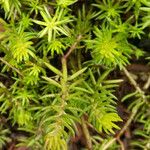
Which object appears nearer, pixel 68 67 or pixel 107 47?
pixel 107 47

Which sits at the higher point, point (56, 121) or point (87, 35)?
point (87, 35)

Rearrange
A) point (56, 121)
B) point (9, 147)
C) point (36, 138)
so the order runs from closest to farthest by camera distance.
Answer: point (56, 121)
point (36, 138)
point (9, 147)

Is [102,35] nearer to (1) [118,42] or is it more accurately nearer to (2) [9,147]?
(1) [118,42]

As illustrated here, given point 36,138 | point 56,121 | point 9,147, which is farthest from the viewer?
point 9,147

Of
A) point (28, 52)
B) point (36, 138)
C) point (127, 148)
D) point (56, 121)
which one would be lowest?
point (127, 148)

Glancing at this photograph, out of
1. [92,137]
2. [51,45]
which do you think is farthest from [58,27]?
[92,137]
